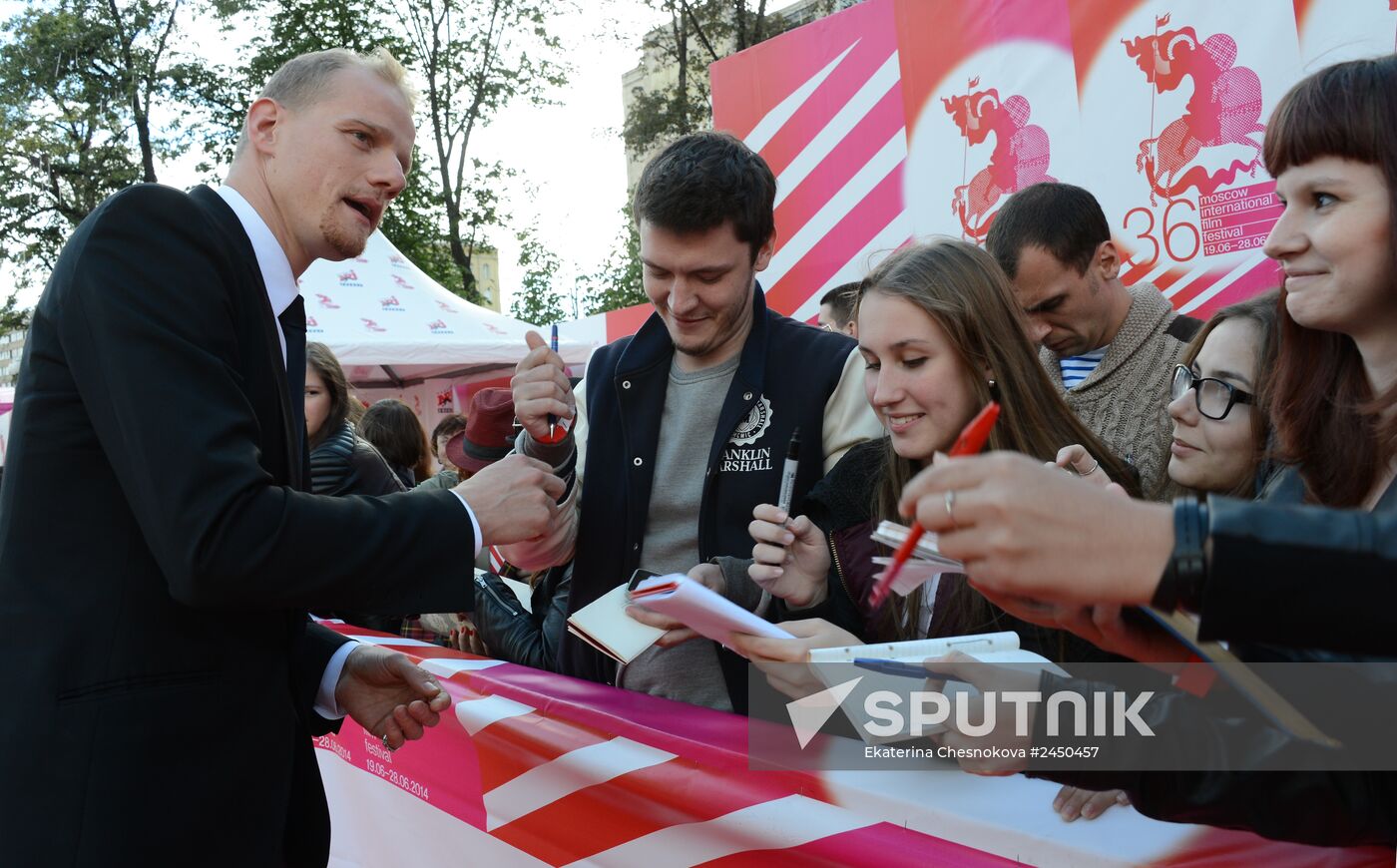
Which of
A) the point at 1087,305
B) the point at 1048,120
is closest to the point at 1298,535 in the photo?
the point at 1087,305

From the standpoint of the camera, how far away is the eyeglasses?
7.04 feet

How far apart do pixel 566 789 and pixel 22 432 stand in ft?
3.89

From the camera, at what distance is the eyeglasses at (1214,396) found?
2146 mm

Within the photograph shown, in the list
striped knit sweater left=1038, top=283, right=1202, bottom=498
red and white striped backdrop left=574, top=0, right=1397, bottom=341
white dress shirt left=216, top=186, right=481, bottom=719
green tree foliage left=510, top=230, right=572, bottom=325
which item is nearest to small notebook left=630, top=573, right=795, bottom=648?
white dress shirt left=216, top=186, right=481, bottom=719

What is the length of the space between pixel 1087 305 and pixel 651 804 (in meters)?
2.30

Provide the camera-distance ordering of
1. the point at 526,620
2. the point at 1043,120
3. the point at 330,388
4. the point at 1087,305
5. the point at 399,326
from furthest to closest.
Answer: the point at 399,326
the point at 1043,120
the point at 330,388
the point at 1087,305
the point at 526,620

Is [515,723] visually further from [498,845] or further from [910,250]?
[910,250]

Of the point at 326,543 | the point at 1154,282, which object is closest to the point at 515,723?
the point at 326,543

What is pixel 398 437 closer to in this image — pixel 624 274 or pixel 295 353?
pixel 295 353

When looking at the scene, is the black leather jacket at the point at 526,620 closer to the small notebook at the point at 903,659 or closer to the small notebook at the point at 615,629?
the small notebook at the point at 615,629

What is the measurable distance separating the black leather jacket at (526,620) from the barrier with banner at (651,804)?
215mm

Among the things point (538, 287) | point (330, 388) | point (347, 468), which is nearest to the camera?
point (347, 468)

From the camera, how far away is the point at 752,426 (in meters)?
2.29

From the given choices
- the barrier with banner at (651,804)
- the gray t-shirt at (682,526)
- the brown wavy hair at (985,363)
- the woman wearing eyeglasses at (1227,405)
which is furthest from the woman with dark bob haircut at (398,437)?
the woman wearing eyeglasses at (1227,405)
